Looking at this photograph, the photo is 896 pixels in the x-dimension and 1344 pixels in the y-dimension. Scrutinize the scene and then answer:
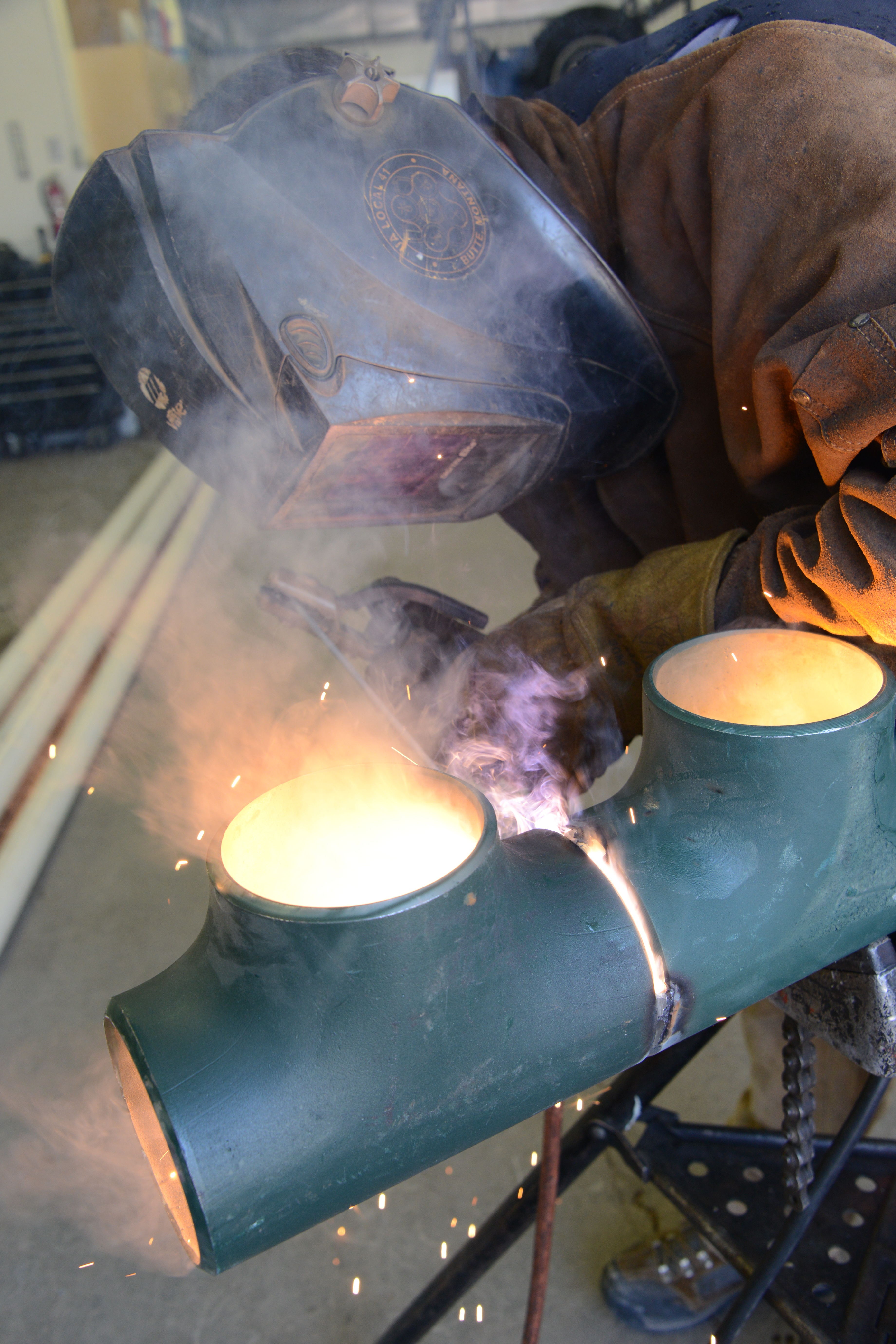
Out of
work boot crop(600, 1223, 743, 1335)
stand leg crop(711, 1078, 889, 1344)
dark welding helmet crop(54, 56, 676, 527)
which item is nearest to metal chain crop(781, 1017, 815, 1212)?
stand leg crop(711, 1078, 889, 1344)

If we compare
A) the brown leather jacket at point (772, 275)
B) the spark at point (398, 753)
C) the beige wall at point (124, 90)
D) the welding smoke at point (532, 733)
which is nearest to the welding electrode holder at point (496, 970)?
the brown leather jacket at point (772, 275)

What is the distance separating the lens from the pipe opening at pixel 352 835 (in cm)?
66

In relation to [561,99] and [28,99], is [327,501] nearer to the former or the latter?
[561,99]

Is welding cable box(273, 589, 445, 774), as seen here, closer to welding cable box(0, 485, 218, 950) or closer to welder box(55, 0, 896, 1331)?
welder box(55, 0, 896, 1331)

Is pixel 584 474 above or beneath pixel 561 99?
beneath

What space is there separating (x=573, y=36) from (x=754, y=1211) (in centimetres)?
280

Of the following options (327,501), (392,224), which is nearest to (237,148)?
(392,224)

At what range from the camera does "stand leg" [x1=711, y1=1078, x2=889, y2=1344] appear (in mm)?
1019

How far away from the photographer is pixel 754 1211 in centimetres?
129

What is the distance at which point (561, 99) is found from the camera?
1.25 metres

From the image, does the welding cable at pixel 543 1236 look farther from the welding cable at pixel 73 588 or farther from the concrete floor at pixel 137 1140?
the welding cable at pixel 73 588

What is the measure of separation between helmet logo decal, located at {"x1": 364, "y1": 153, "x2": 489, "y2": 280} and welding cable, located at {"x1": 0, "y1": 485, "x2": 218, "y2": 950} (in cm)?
203

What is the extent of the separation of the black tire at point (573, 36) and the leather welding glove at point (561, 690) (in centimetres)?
168

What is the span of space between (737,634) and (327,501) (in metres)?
0.54
